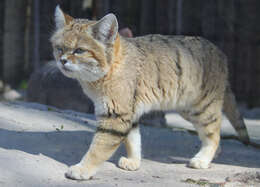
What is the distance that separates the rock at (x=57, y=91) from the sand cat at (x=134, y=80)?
312 centimetres

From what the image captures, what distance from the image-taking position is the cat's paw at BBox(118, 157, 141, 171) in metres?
4.23

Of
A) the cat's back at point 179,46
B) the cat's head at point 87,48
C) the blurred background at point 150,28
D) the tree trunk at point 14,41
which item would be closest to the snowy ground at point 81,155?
the cat's head at point 87,48

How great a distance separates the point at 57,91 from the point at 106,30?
415 cm

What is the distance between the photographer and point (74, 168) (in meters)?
3.70

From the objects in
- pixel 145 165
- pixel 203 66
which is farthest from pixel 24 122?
pixel 203 66

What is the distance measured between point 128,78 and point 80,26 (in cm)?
68

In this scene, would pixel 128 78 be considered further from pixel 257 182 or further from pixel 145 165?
pixel 257 182

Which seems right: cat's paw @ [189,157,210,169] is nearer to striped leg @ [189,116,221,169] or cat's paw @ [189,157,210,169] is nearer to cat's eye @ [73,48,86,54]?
striped leg @ [189,116,221,169]

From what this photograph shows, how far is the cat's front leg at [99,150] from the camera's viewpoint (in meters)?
3.69

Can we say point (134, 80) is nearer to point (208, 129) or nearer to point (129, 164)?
point (129, 164)

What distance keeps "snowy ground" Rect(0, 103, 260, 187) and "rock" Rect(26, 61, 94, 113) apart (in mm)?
1079

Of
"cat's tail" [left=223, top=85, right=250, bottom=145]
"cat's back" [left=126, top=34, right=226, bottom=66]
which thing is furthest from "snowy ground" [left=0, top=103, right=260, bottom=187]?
"cat's back" [left=126, top=34, right=226, bottom=66]

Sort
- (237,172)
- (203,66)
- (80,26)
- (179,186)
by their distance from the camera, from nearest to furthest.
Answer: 1. (179,186)
2. (80,26)
3. (237,172)
4. (203,66)

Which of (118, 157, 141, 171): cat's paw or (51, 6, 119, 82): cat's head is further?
(118, 157, 141, 171): cat's paw
